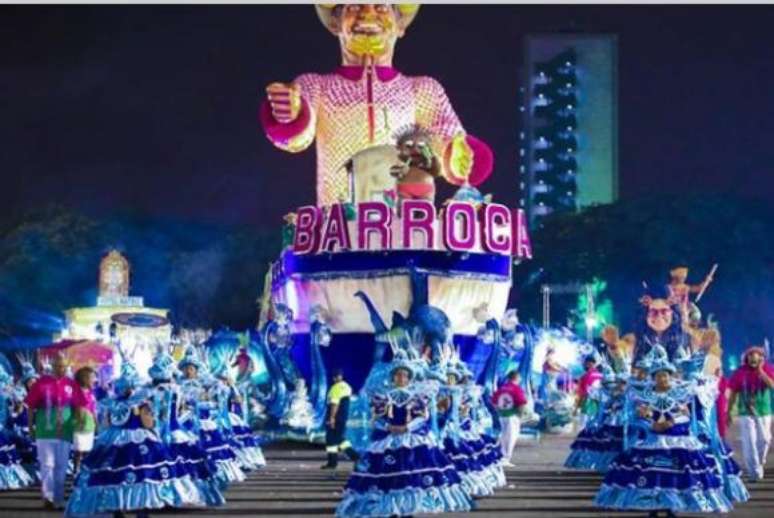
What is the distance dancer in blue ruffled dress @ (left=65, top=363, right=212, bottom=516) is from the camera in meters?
11.7

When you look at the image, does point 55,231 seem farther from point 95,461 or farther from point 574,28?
point 95,461

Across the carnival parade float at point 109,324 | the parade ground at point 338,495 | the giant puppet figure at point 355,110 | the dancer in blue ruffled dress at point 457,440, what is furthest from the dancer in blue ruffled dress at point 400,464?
the carnival parade float at point 109,324

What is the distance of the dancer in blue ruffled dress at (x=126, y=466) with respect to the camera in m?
11.7

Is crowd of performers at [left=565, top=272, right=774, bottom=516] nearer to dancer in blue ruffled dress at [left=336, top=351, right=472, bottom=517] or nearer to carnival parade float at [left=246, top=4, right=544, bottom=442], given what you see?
dancer in blue ruffled dress at [left=336, top=351, right=472, bottom=517]

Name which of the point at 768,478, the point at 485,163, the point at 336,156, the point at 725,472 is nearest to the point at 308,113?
the point at 336,156

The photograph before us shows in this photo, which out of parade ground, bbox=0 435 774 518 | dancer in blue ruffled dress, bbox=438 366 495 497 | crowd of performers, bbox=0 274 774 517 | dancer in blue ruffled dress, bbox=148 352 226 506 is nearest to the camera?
crowd of performers, bbox=0 274 774 517

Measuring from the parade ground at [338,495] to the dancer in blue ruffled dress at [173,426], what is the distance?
0.81 ft

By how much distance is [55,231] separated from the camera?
45.1 m

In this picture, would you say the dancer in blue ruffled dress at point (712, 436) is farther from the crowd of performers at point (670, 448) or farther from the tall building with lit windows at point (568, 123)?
the tall building with lit windows at point (568, 123)

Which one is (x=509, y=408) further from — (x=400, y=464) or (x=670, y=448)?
(x=400, y=464)

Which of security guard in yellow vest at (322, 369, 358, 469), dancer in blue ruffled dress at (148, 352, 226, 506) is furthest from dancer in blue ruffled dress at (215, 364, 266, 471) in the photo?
dancer in blue ruffled dress at (148, 352, 226, 506)

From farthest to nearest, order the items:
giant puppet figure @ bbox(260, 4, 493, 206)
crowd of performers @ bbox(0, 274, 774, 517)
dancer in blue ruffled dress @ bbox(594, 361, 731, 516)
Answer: giant puppet figure @ bbox(260, 4, 493, 206) < dancer in blue ruffled dress @ bbox(594, 361, 731, 516) < crowd of performers @ bbox(0, 274, 774, 517)

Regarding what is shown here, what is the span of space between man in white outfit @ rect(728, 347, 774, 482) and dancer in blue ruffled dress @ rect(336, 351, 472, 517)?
5.29m

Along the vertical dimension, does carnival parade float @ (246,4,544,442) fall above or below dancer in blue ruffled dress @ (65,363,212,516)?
above
